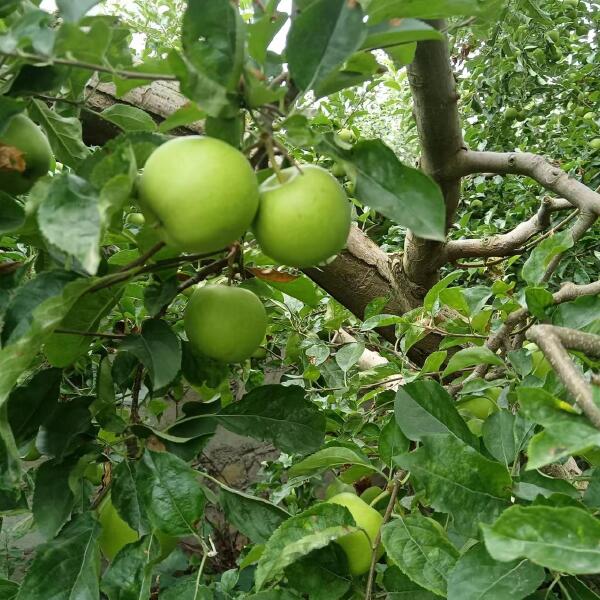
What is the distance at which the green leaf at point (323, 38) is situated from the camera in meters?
0.53

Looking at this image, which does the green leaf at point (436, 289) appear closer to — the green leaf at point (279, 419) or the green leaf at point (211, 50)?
the green leaf at point (279, 419)

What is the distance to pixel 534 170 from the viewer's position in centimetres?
121

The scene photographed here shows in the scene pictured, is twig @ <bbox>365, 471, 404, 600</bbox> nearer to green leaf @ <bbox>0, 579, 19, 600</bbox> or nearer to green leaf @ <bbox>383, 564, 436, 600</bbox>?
green leaf @ <bbox>383, 564, 436, 600</bbox>

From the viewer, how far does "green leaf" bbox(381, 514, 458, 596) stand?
597 mm

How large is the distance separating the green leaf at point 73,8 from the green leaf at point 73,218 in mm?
148

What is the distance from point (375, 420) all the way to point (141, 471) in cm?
67

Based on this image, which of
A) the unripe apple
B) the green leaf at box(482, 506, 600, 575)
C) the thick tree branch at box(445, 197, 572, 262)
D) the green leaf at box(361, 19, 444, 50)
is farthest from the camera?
the thick tree branch at box(445, 197, 572, 262)

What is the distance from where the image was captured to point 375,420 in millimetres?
1279

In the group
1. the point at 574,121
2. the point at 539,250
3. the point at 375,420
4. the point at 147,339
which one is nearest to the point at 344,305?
the point at 375,420

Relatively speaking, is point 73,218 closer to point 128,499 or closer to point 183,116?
point 183,116

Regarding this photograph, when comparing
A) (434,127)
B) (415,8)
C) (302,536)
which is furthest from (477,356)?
(434,127)

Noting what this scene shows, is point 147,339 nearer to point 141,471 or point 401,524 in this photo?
point 141,471

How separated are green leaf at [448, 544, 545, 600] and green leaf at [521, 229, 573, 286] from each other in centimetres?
35

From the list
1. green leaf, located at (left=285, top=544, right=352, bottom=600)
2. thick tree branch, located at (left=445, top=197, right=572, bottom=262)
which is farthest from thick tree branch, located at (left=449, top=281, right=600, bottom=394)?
thick tree branch, located at (left=445, top=197, right=572, bottom=262)
